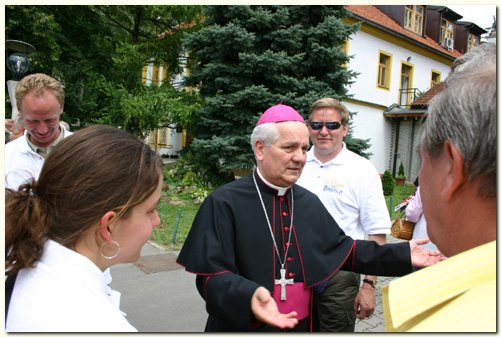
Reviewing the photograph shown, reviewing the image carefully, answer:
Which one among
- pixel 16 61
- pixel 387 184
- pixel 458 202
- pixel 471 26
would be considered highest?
pixel 471 26

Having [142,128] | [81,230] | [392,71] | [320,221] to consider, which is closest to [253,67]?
[142,128]

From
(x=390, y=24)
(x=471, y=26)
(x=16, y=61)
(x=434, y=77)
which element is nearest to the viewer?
(x=16, y=61)

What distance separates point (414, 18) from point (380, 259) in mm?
24577

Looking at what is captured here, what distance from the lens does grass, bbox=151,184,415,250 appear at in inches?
297

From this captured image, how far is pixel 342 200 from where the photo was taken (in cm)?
324

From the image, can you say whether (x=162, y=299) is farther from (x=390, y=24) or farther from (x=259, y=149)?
(x=390, y=24)

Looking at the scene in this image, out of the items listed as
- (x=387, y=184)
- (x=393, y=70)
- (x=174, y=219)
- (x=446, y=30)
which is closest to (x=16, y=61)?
(x=174, y=219)

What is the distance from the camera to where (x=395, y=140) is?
2175cm

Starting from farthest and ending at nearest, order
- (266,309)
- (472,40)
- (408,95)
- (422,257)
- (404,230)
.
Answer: (472,40), (408,95), (404,230), (422,257), (266,309)

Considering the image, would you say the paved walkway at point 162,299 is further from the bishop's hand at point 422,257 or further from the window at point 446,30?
the window at point 446,30

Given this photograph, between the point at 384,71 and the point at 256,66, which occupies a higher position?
the point at 384,71

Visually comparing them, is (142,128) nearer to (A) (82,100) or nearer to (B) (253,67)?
(A) (82,100)

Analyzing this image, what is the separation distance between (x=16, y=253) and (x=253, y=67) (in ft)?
32.8

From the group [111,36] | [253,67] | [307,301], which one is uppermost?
[111,36]
